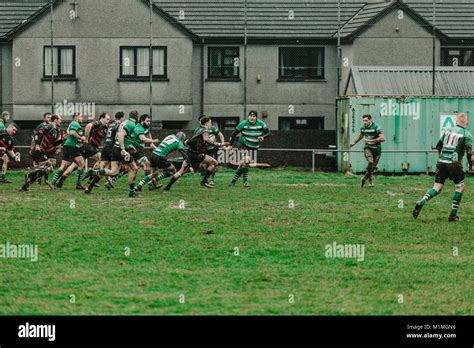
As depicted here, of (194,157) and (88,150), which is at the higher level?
(88,150)

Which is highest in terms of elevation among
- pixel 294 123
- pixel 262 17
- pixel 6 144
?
pixel 262 17

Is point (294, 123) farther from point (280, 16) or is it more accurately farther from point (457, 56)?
point (457, 56)

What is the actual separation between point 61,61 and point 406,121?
15.2 m

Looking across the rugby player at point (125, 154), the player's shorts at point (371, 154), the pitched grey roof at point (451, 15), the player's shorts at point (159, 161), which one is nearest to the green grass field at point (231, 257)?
the rugby player at point (125, 154)

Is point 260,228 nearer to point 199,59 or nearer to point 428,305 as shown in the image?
point 428,305

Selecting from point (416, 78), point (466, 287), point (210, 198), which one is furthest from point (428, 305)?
point (416, 78)

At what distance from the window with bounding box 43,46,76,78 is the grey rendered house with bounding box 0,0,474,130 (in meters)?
0.04

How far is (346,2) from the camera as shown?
162 feet

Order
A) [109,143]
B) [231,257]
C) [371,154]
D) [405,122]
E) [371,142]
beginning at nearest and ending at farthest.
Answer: [231,257]
[109,143]
[371,154]
[371,142]
[405,122]

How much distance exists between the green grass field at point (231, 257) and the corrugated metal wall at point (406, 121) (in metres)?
11.2

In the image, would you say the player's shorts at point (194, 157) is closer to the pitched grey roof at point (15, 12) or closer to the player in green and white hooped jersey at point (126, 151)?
the player in green and white hooped jersey at point (126, 151)

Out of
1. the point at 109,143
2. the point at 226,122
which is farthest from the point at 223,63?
the point at 109,143

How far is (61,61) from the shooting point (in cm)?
4531

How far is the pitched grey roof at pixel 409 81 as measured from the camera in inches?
1539
